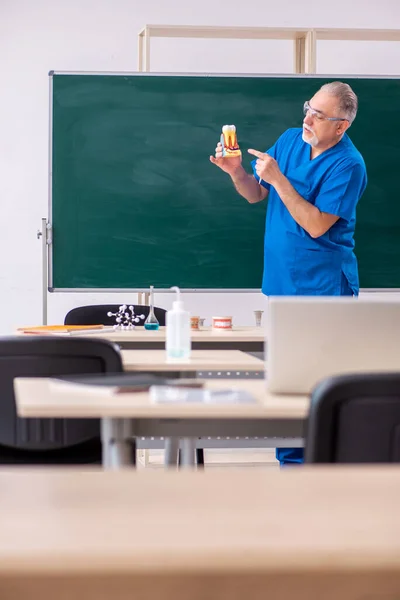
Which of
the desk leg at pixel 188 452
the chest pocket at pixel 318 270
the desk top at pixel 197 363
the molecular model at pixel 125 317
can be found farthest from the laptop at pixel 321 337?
the chest pocket at pixel 318 270

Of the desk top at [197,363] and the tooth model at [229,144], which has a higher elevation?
the tooth model at [229,144]

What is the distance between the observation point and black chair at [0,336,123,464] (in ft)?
5.78

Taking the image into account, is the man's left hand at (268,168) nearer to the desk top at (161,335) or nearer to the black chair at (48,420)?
the desk top at (161,335)

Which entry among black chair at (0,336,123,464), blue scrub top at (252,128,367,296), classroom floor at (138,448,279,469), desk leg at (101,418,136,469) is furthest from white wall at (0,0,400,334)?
desk leg at (101,418,136,469)

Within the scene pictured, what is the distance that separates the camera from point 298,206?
310 centimetres

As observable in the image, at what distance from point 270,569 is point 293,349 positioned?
37.2 inches

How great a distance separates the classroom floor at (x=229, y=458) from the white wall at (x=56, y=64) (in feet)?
2.60

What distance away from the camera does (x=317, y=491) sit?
0.53 meters

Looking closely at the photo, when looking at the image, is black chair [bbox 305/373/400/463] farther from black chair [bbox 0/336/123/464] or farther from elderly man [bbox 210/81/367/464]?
elderly man [bbox 210/81/367/464]

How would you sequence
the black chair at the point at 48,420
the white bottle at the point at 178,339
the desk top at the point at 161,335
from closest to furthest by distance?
the black chair at the point at 48,420 < the white bottle at the point at 178,339 < the desk top at the point at 161,335

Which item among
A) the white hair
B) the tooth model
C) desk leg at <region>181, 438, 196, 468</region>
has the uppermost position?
the white hair

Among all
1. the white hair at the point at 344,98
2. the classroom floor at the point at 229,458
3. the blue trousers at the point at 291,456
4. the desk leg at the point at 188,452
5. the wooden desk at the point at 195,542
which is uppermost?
the white hair at the point at 344,98

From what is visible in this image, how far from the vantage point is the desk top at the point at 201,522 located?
0.38 metres

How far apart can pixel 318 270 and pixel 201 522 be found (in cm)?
291
